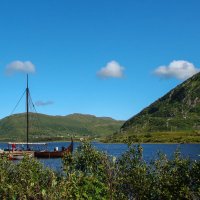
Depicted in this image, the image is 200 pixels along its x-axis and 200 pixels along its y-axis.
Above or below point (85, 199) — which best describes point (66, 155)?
above

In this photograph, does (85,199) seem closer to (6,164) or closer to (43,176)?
(43,176)

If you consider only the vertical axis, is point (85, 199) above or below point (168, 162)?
below

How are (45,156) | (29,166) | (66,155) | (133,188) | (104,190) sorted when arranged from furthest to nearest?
(45,156) < (66,155) < (29,166) < (133,188) < (104,190)

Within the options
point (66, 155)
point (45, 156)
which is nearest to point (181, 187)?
point (66, 155)

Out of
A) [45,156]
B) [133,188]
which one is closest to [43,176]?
[133,188]

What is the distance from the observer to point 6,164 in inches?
1658

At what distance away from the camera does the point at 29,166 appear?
40.0 m

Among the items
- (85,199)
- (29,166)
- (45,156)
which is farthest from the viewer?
(45,156)

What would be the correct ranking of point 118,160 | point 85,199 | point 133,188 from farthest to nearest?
1. point 118,160
2. point 133,188
3. point 85,199

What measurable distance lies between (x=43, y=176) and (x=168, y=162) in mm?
11706

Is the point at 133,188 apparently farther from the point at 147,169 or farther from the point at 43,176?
the point at 43,176

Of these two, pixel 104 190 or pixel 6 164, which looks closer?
pixel 104 190

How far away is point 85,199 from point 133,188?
580 centimetres

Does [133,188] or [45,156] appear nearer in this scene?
[133,188]
